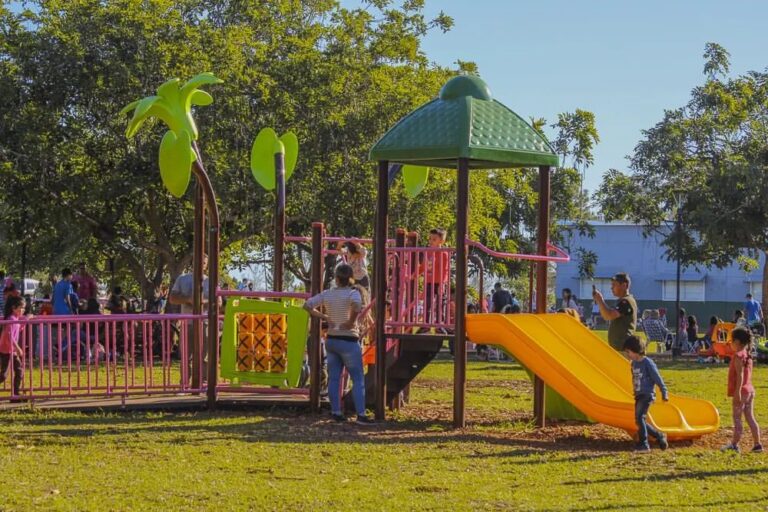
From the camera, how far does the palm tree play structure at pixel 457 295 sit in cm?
1229

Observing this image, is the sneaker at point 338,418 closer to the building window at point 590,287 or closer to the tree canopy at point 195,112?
the tree canopy at point 195,112

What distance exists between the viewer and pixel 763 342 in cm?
2678

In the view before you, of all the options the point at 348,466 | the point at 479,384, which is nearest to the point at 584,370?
the point at 348,466

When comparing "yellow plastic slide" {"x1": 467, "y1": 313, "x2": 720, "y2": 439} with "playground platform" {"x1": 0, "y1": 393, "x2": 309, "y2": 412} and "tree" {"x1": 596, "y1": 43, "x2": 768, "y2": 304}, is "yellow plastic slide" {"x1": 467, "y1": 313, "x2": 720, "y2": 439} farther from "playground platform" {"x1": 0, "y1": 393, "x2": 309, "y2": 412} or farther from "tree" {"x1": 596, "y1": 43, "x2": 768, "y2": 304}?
"tree" {"x1": 596, "y1": 43, "x2": 768, "y2": 304}

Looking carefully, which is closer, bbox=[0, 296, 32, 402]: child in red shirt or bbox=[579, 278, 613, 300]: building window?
bbox=[0, 296, 32, 402]: child in red shirt

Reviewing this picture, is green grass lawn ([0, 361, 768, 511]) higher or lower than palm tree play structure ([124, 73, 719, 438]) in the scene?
lower

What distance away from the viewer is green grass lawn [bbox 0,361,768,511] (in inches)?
324

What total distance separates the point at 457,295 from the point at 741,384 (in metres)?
3.10

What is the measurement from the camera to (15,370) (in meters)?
13.8

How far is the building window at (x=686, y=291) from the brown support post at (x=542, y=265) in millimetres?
52705

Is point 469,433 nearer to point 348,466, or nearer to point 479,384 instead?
point 348,466

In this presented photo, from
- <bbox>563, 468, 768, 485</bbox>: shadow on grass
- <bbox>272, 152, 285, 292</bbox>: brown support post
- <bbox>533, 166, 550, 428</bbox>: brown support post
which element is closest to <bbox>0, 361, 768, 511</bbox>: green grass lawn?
<bbox>563, 468, 768, 485</bbox>: shadow on grass

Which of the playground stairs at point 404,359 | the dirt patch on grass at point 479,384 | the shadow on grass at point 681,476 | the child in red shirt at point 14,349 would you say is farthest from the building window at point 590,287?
the shadow on grass at point 681,476

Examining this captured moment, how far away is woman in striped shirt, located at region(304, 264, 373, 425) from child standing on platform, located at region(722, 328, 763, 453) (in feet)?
→ 12.4
